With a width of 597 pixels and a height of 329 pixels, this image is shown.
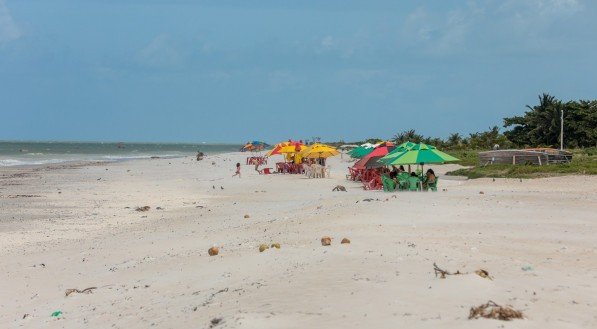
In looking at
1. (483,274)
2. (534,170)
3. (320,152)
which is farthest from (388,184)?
(483,274)

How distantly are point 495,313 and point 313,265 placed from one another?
278 cm

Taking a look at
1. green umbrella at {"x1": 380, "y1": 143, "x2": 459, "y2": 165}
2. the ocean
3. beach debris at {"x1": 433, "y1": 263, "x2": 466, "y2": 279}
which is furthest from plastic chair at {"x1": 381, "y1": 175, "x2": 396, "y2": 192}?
the ocean

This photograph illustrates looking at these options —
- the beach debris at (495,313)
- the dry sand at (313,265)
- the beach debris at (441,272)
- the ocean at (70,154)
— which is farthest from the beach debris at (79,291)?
the ocean at (70,154)

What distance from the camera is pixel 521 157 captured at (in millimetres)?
29312

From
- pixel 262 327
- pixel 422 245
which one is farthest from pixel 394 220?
pixel 262 327

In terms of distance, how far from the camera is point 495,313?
5.59 metres

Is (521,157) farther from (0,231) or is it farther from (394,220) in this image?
(0,231)

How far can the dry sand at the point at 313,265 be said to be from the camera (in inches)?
242

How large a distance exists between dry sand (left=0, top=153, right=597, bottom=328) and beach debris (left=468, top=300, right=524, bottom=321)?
9cm

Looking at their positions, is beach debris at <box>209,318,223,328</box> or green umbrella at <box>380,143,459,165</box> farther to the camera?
green umbrella at <box>380,143,459,165</box>

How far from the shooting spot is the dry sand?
242 inches

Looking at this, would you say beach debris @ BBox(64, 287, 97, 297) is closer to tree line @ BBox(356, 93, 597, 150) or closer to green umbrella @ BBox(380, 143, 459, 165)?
green umbrella @ BBox(380, 143, 459, 165)

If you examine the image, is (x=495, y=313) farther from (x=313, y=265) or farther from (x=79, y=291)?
(x=79, y=291)

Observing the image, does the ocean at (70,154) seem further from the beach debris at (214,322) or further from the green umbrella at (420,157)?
the beach debris at (214,322)
